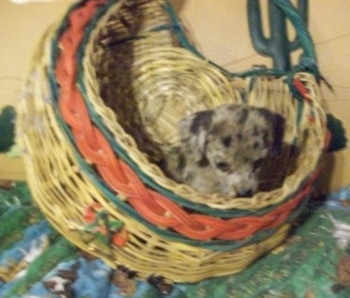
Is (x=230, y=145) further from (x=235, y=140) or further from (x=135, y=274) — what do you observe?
(x=135, y=274)

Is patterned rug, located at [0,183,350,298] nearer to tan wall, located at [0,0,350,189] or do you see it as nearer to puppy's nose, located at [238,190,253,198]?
puppy's nose, located at [238,190,253,198]

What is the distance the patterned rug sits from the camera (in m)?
1.17

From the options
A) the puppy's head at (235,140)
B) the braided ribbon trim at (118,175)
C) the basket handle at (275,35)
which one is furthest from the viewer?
the basket handle at (275,35)

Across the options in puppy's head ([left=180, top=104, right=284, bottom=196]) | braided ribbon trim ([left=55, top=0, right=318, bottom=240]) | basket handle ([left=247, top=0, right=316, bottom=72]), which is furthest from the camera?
basket handle ([left=247, top=0, right=316, bottom=72])

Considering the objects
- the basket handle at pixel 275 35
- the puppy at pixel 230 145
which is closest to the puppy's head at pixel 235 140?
the puppy at pixel 230 145

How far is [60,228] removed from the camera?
1.20 metres

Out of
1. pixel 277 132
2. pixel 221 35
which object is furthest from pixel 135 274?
pixel 221 35

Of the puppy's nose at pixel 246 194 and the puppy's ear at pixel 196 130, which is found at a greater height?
the puppy's ear at pixel 196 130

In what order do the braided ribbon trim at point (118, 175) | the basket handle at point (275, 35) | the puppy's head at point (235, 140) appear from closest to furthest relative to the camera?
the braided ribbon trim at point (118, 175), the puppy's head at point (235, 140), the basket handle at point (275, 35)

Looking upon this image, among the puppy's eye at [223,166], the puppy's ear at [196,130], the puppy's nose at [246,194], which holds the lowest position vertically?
the puppy's nose at [246,194]

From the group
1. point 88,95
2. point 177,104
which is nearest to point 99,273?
point 88,95

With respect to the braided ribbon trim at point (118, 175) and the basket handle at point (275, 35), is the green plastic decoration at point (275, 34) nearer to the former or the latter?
the basket handle at point (275, 35)

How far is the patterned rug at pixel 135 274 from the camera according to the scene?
117 centimetres

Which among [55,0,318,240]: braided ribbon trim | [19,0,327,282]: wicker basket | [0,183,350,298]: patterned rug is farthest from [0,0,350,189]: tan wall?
[55,0,318,240]: braided ribbon trim
